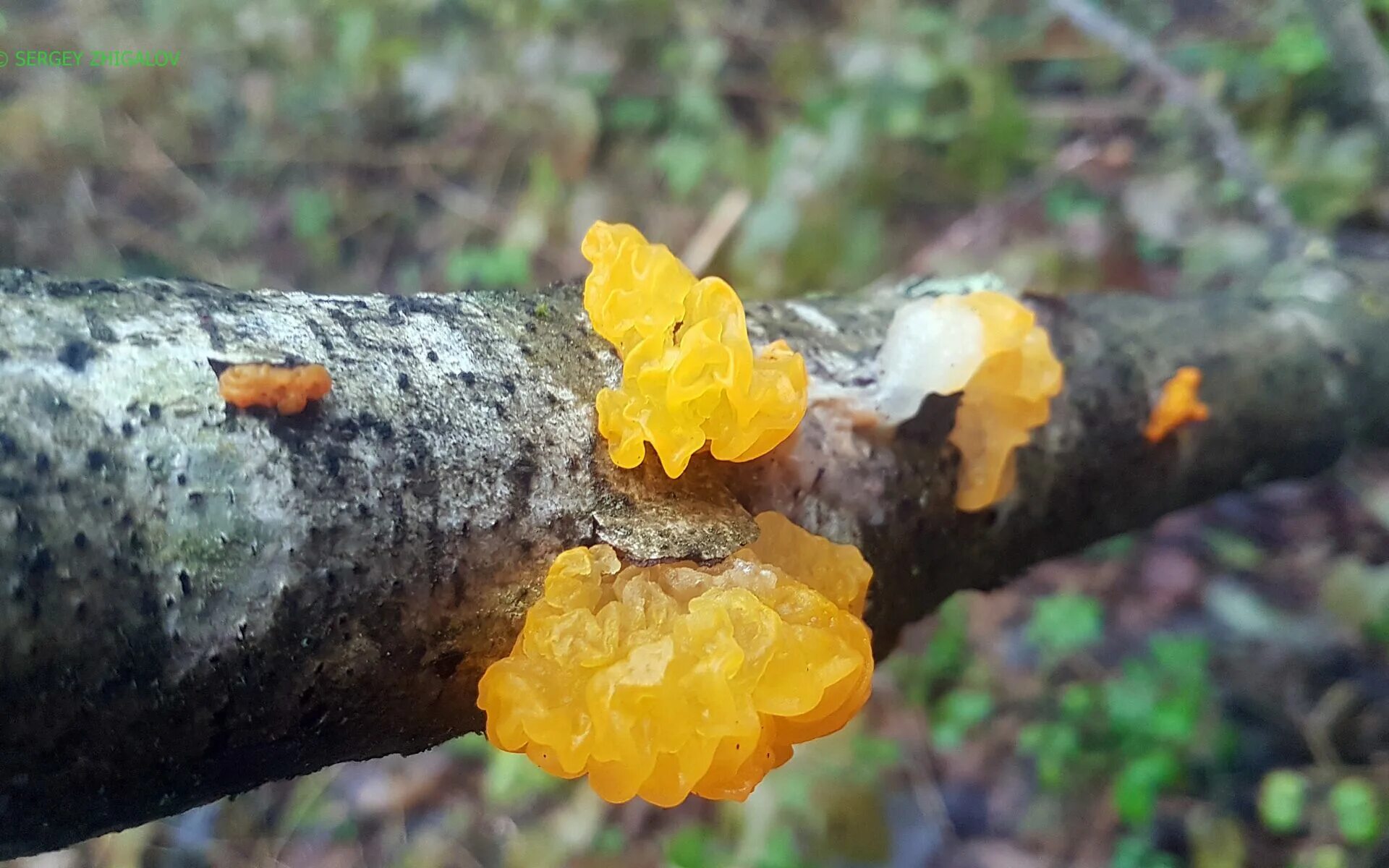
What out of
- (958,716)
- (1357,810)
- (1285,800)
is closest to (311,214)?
(958,716)

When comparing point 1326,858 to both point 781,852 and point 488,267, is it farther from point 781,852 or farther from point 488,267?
point 488,267

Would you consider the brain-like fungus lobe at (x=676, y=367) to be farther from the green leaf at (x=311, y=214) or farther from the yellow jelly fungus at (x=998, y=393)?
the green leaf at (x=311, y=214)

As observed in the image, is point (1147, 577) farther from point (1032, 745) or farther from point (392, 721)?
point (392, 721)

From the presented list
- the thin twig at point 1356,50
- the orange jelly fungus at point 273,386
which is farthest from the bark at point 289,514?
the thin twig at point 1356,50

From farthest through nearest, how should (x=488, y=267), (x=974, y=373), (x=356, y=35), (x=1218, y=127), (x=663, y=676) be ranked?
1. (x=356, y=35)
2. (x=488, y=267)
3. (x=1218, y=127)
4. (x=974, y=373)
5. (x=663, y=676)

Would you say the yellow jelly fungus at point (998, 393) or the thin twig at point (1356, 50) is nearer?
the yellow jelly fungus at point (998, 393)

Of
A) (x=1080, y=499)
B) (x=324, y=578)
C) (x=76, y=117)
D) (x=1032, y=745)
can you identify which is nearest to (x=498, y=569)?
(x=324, y=578)
